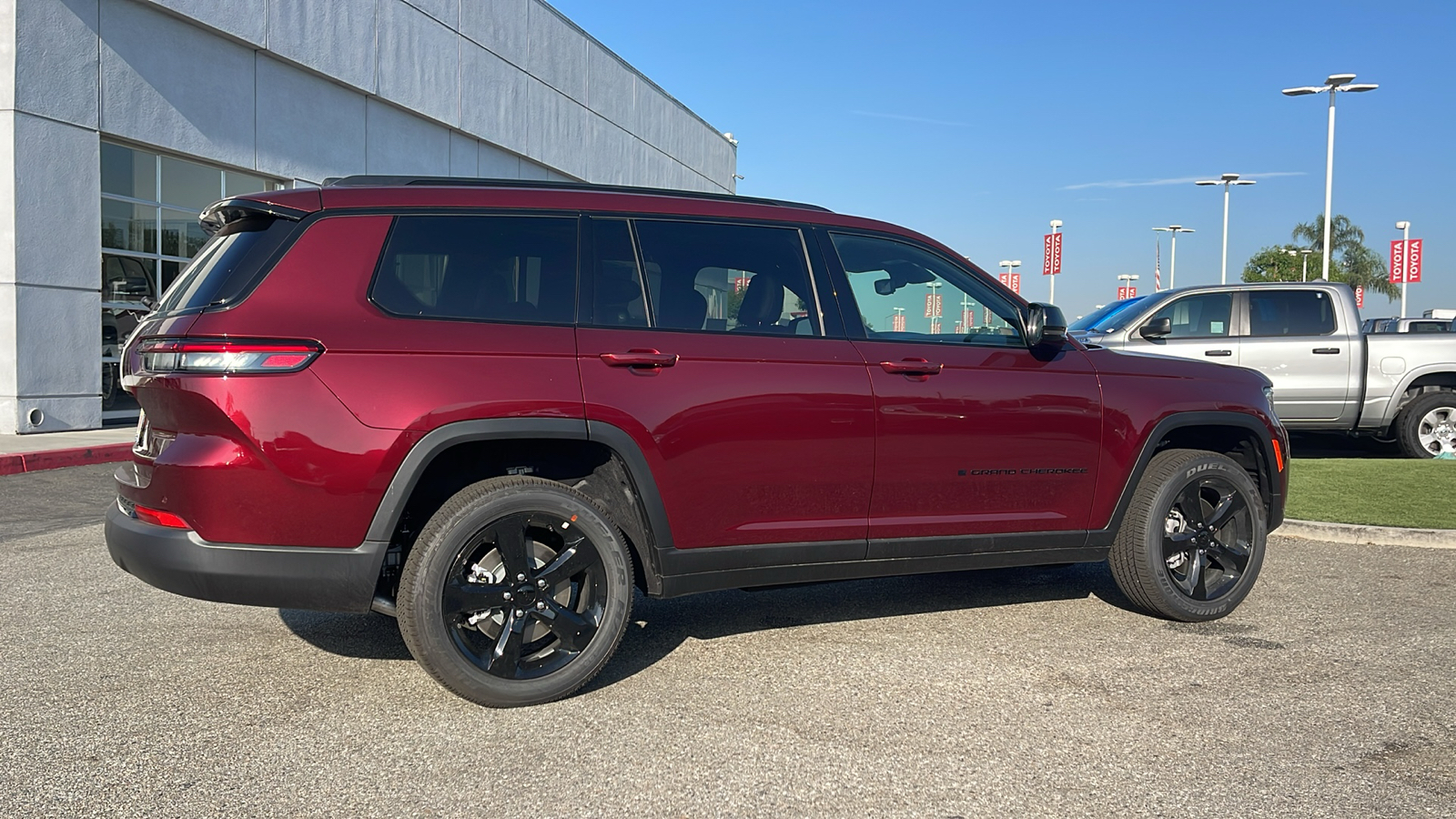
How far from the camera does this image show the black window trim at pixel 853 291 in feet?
14.8

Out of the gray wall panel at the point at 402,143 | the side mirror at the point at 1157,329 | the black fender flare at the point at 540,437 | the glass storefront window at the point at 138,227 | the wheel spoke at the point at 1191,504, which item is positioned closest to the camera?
the black fender flare at the point at 540,437

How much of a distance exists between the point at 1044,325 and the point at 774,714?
208 cm

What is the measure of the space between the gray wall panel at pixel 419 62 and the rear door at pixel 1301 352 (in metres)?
14.2

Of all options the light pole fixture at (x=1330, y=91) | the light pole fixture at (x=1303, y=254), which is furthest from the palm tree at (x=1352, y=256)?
the light pole fixture at (x=1330, y=91)

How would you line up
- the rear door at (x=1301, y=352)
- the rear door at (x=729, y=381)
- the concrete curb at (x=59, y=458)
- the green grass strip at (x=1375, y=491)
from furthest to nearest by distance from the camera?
the rear door at (x=1301, y=352) < the concrete curb at (x=59, y=458) < the green grass strip at (x=1375, y=491) < the rear door at (x=729, y=381)

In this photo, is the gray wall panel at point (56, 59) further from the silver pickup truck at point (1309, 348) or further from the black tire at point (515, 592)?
the silver pickup truck at point (1309, 348)

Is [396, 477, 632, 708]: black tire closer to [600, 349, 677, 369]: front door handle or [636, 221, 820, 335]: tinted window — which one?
[600, 349, 677, 369]: front door handle

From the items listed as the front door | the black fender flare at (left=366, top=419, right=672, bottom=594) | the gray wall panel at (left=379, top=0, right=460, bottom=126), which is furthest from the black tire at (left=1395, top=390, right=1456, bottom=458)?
the gray wall panel at (left=379, top=0, right=460, bottom=126)

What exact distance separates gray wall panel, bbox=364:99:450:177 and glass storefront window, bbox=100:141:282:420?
11.7ft

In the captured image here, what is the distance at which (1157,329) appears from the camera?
11203 mm

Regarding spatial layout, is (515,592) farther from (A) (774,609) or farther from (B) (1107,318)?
(B) (1107,318)

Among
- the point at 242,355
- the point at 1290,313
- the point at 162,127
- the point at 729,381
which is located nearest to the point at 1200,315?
the point at 1290,313

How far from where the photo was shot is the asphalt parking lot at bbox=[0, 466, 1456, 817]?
3.11 meters

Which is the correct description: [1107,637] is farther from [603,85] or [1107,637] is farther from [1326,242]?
[1326,242]
